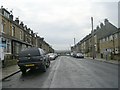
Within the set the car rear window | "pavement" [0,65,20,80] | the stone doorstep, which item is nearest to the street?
"pavement" [0,65,20,80]

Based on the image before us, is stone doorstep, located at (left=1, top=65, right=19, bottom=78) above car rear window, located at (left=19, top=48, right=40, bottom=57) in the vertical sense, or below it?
below

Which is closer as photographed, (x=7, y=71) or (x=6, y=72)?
(x=6, y=72)

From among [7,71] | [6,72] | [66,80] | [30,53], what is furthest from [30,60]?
[66,80]

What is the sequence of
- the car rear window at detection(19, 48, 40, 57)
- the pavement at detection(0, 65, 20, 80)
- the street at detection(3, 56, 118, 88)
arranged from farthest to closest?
the car rear window at detection(19, 48, 40, 57) → the pavement at detection(0, 65, 20, 80) → the street at detection(3, 56, 118, 88)

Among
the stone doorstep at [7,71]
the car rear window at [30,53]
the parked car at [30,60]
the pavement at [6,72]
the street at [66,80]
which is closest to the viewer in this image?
the street at [66,80]

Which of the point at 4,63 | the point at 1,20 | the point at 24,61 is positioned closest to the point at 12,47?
the point at 1,20

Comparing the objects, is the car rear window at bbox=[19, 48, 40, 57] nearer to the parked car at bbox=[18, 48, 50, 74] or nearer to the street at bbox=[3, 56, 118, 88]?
the parked car at bbox=[18, 48, 50, 74]

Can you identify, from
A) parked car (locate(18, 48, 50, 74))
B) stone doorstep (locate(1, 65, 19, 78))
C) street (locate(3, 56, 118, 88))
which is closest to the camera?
street (locate(3, 56, 118, 88))

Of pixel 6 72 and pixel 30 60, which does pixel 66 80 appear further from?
pixel 6 72

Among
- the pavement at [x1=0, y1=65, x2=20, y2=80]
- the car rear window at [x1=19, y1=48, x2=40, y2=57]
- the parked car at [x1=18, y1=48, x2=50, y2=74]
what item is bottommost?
the pavement at [x1=0, y1=65, x2=20, y2=80]

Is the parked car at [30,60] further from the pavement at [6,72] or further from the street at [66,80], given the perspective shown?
the pavement at [6,72]

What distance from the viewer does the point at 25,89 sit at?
1049 cm

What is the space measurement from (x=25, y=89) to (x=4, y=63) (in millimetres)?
14016

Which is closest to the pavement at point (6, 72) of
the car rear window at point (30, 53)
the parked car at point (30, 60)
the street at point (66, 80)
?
the street at point (66, 80)
